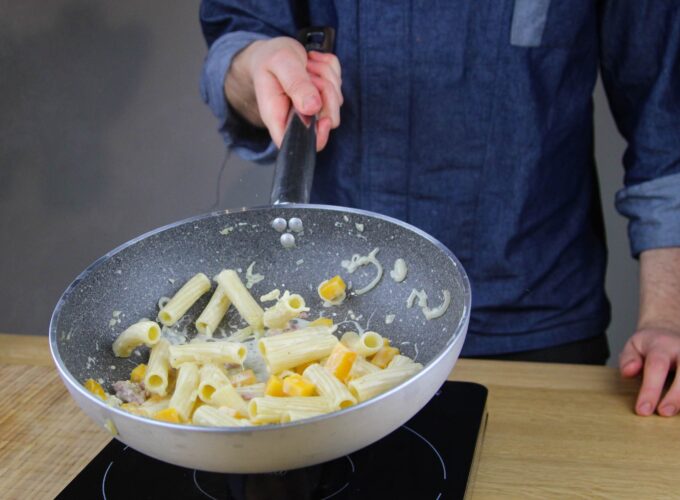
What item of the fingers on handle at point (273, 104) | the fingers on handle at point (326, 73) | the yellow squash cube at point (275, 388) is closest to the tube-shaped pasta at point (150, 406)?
the yellow squash cube at point (275, 388)

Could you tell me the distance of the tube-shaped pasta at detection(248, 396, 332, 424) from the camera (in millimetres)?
704

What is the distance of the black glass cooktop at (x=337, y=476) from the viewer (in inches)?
29.5

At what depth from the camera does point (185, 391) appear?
776mm

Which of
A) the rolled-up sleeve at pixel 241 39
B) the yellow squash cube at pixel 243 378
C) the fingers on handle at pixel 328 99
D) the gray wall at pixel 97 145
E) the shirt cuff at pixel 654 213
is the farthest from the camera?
the gray wall at pixel 97 145

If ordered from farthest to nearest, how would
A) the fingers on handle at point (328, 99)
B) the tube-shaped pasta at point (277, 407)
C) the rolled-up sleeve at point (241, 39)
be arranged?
the rolled-up sleeve at point (241, 39), the fingers on handle at point (328, 99), the tube-shaped pasta at point (277, 407)

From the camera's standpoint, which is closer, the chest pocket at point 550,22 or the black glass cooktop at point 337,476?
the black glass cooktop at point 337,476

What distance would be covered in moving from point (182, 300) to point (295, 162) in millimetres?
186

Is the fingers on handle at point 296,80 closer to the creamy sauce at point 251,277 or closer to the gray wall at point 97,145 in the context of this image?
the creamy sauce at point 251,277

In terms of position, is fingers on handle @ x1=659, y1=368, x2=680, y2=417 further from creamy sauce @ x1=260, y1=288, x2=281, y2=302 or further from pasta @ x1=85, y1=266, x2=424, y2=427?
creamy sauce @ x1=260, y1=288, x2=281, y2=302

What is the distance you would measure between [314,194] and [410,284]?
→ 50cm

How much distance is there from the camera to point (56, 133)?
2.19m

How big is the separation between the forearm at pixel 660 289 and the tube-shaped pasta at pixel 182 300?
0.55 metres

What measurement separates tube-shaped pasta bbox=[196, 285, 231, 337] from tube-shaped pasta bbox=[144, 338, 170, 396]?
0.06m

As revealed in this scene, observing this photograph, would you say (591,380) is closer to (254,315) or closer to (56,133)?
(254,315)
